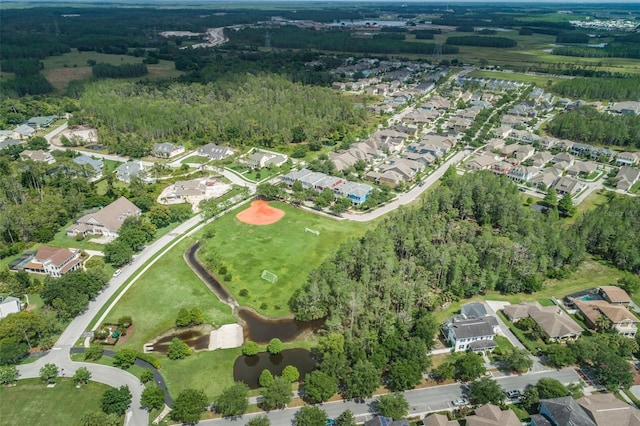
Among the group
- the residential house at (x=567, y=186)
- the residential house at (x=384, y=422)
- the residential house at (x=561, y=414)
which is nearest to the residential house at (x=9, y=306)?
the residential house at (x=384, y=422)

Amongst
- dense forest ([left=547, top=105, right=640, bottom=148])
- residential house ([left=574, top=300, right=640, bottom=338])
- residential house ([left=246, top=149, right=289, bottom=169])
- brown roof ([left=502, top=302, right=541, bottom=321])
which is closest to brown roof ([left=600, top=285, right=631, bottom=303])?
residential house ([left=574, top=300, right=640, bottom=338])

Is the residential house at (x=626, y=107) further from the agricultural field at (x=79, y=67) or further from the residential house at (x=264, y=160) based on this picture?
the agricultural field at (x=79, y=67)

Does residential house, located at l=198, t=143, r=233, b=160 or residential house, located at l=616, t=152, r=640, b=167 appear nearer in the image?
residential house, located at l=616, t=152, r=640, b=167

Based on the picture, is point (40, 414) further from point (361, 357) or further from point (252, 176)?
point (252, 176)

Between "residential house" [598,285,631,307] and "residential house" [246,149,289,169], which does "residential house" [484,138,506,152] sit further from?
"residential house" [598,285,631,307]

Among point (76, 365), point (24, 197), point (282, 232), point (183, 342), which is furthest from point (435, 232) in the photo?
point (24, 197)

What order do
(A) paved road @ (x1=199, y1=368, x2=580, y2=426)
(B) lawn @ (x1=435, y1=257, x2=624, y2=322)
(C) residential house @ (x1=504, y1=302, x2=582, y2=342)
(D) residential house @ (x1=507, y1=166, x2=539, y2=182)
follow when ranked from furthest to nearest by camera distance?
1. (D) residential house @ (x1=507, y1=166, x2=539, y2=182)
2. (B) lawn @ (x1=435, y1=257, x2=624, y2=322)
3. (C) residential house @ (x1=504, y1=302, x2=582, y2=342)
4. (A) paved road @ (x1=199, y1=368, x2=580, y2=426)
